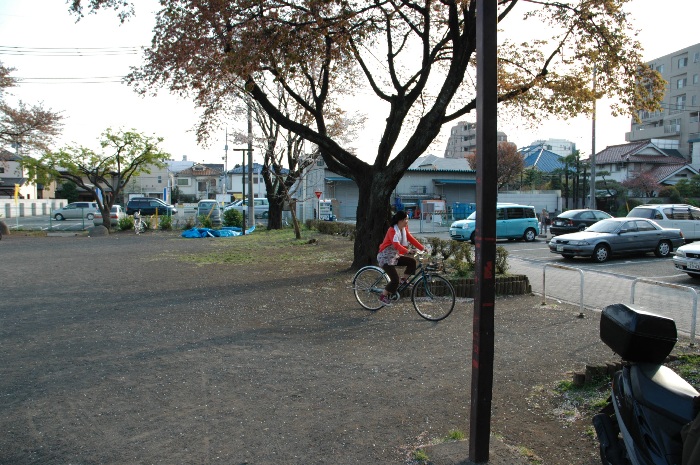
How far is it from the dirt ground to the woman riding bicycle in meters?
0.48

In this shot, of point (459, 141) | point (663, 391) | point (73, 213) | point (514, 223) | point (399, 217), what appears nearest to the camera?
point (663, 391)

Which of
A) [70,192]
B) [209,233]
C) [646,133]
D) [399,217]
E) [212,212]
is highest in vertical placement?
[646,133]

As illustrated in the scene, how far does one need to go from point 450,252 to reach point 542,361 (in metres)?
6.80

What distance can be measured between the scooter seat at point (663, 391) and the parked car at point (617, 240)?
50.3ft

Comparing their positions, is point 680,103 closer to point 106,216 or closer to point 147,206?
point 147,206

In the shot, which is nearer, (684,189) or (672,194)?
(672,194)

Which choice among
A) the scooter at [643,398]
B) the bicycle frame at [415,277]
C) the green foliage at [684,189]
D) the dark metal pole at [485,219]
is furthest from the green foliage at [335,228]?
the green foliage at [684,189]

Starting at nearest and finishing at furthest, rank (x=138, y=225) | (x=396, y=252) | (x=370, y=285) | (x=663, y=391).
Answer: (x=663, y=391)
(x=396, y=252)
(x=370, y=285)
(x=138, y=225)

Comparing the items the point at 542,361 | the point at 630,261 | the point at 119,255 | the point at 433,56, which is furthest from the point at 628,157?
the point at 542,361

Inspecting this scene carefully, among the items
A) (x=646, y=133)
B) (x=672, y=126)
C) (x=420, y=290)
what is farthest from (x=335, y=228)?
(x=646, y=133)

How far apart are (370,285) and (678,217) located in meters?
19.2

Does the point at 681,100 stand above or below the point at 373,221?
above

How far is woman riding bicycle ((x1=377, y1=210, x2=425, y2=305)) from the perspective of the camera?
343 inches

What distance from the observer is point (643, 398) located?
2.76m
